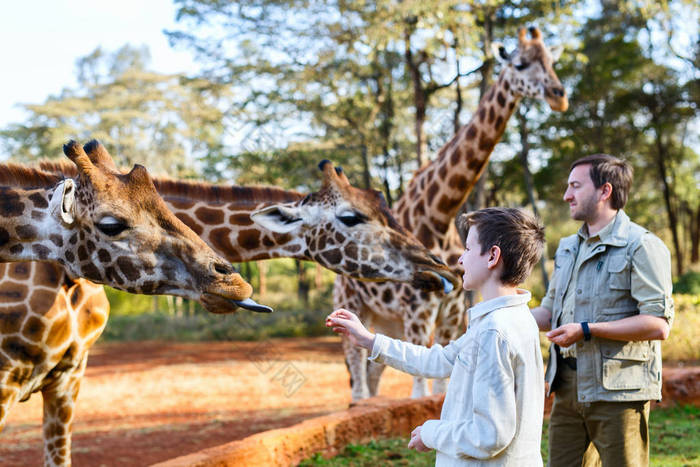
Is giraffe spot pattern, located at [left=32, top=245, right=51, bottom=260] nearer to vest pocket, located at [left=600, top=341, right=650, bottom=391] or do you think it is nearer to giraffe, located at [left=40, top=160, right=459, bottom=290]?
giraffe, located at [left=40, top=160, right=459, bottom=290]

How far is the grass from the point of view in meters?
4.79

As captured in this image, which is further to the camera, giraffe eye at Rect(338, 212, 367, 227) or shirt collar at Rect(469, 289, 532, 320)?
giraffe eye at Rect(338, 212, 367, 227)

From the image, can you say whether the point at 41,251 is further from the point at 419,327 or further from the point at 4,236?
the point at 419,327

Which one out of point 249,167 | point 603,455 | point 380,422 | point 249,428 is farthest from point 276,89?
point 603,455

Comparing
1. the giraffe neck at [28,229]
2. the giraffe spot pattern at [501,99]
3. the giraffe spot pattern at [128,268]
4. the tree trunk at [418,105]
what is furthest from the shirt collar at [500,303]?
the tree trunk at [418,105]

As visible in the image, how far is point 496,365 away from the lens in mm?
2033

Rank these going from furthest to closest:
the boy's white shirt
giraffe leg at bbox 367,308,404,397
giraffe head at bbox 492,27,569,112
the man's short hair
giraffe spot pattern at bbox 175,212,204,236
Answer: giraffe leg at bbox 367,308,404,397, giraffe head at bbox 492,27,569,112, giraffe spot pattern at bbox 175,212,204,236, the man's short hair, the boy's white shirt

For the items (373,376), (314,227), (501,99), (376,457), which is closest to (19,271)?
(314,227)

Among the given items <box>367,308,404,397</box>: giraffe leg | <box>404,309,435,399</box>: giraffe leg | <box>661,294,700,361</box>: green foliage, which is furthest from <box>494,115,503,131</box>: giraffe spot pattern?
<box>661,294,700,361</box>: green foliage

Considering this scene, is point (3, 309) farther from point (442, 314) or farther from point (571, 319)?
point (442, 314)

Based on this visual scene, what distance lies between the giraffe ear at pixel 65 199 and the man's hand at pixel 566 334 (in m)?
2.26

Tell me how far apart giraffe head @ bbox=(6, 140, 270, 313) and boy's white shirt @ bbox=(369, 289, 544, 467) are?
4.04 feet

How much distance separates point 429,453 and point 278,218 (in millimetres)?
2355

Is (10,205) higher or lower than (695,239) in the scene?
lower
